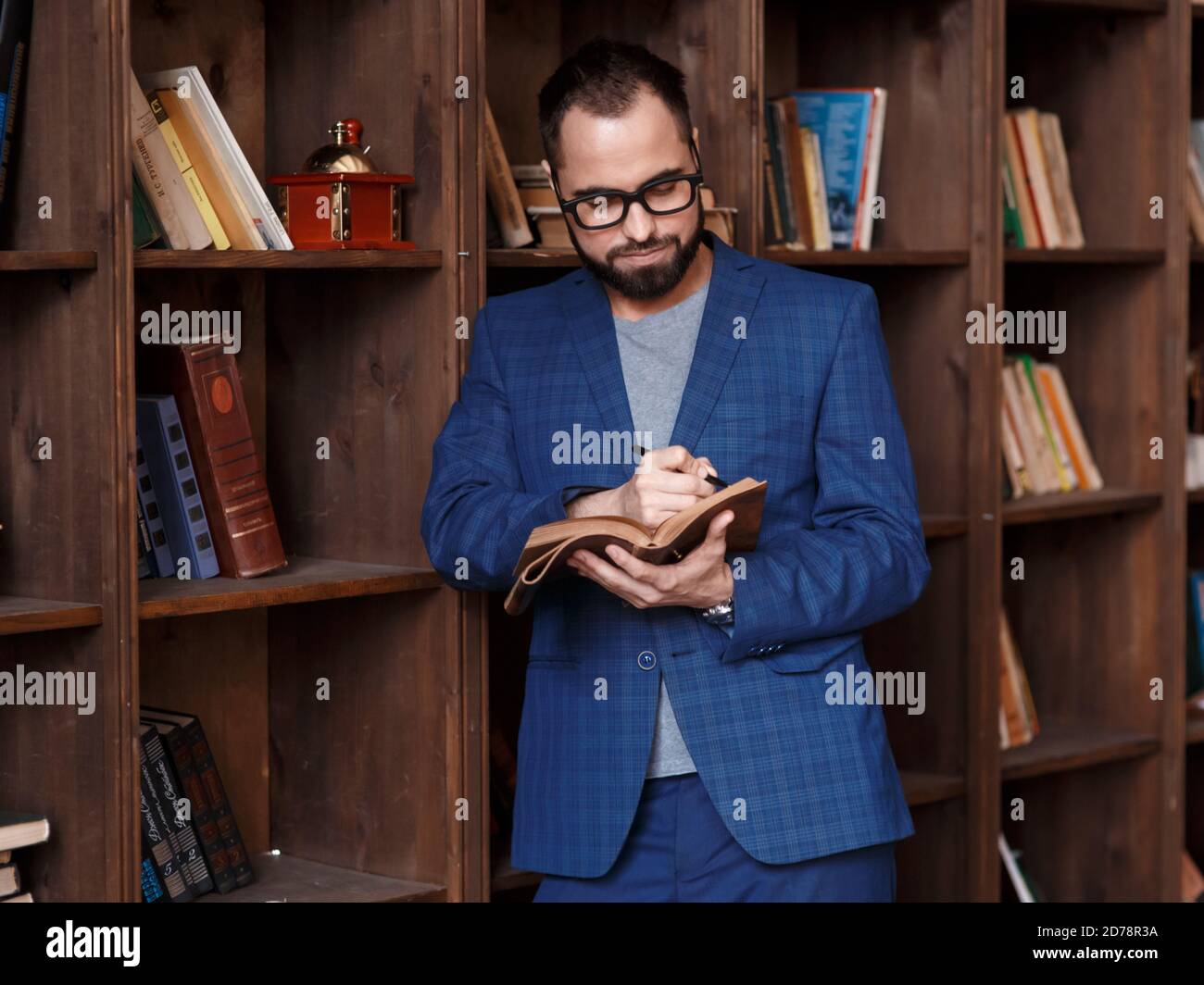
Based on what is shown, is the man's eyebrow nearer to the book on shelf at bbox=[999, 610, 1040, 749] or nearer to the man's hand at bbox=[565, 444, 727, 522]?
the man's hand at bbox=[565, 444, 727, 522]

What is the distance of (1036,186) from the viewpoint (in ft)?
10.0

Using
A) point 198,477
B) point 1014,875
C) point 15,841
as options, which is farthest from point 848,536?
point 1014,875

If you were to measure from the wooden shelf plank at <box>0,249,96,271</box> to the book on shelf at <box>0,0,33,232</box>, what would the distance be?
0.14 metres

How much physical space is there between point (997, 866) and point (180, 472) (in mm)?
1601

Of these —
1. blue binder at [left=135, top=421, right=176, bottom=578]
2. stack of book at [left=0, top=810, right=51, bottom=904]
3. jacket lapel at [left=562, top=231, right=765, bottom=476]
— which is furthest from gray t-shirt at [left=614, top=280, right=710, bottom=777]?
stack of book at [left=0, top=810, right=51, bottom=904]

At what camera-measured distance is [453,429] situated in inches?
82.4

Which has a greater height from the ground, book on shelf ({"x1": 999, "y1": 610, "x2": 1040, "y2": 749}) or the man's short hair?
the man's short hair

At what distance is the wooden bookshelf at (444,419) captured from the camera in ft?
6.40

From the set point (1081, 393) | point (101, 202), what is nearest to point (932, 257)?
point (1081, 393)

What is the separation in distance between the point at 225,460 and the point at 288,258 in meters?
0.27

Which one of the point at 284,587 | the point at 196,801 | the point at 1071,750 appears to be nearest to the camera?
the point at 284,587

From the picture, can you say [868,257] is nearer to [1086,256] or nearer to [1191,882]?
[1086,256]

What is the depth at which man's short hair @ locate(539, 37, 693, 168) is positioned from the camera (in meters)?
1.95
